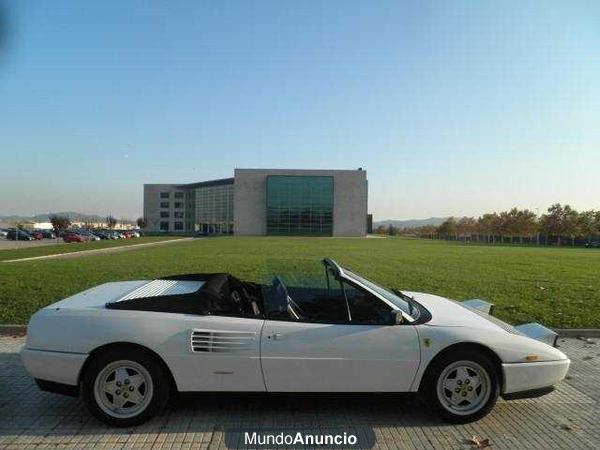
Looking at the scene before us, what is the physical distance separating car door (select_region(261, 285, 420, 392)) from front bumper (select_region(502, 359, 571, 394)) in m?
0.77

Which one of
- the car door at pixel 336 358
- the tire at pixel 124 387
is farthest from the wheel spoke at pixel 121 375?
the car door at pixel 336 358

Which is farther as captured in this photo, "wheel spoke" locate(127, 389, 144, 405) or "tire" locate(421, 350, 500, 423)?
"tire" locate(421, 350, 500, 423)

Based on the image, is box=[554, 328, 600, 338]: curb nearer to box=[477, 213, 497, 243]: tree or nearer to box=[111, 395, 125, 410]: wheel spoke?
box=[111, 395, 125, 410]: wheel spoke

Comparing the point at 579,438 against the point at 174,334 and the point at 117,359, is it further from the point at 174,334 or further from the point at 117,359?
the point at 117,359

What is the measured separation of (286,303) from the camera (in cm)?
395

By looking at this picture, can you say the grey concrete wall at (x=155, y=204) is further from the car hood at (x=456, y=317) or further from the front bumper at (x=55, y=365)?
the front bumper at (x=55, y=365)

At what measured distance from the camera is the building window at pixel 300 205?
89625 millimetres

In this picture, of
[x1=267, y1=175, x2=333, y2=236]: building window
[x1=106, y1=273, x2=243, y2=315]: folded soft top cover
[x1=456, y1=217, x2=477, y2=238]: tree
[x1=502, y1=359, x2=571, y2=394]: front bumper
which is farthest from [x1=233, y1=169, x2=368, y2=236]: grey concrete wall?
[x1=502, y1=359, x2=571, y2=394]: front bumper

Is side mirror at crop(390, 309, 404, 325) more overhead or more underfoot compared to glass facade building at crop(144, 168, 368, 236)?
more underfoot

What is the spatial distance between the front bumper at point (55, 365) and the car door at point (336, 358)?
4.75ft

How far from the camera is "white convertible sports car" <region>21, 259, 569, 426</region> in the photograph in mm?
3668

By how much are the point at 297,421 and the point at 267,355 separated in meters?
0.61

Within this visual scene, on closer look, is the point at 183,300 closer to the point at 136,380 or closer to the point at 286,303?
the point at 136,380

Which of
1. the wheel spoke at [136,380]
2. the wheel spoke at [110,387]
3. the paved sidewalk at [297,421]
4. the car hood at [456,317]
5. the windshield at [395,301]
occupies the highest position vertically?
the windshield at [395,301]
